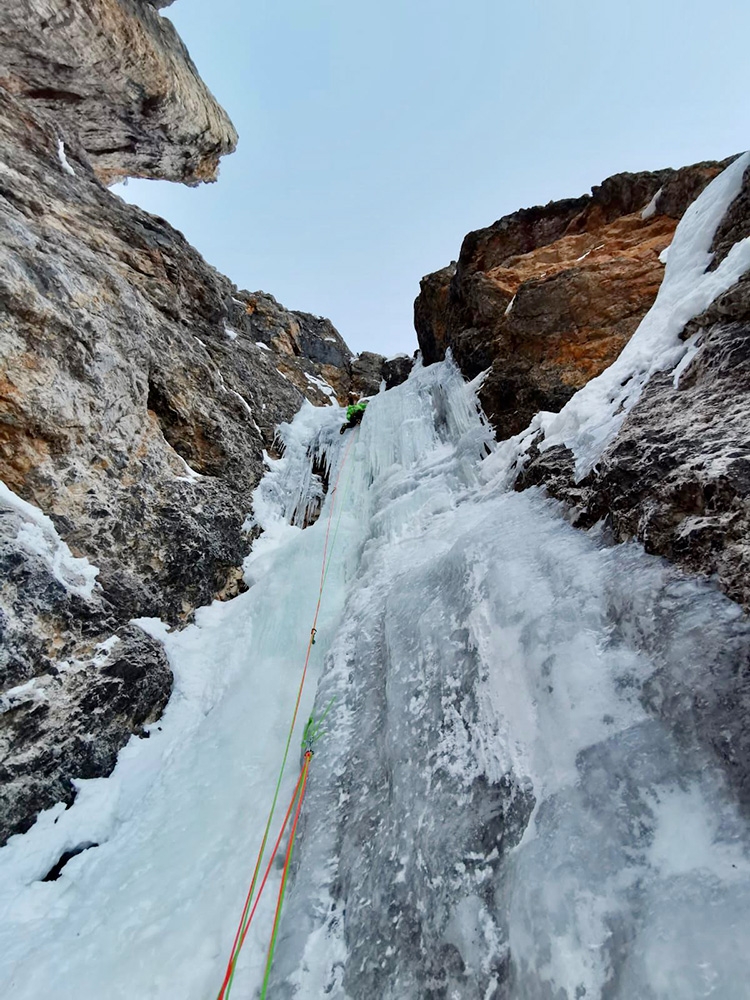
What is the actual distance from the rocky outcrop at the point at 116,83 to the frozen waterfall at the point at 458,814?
1246 centimetres

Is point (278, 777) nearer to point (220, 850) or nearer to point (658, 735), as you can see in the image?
point (220, 850)

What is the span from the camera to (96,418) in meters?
5.37

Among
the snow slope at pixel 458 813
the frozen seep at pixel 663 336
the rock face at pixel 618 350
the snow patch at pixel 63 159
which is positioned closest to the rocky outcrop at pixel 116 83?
the snow patch at pixel 63 159

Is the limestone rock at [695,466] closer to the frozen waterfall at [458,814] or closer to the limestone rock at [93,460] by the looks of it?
the frozen waterfall at [458,814]

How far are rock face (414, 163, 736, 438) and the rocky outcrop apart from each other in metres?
9.50

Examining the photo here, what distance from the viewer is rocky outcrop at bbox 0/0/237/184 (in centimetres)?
1025

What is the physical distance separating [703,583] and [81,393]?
20.0 feet

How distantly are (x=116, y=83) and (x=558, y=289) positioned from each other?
12.8 metres

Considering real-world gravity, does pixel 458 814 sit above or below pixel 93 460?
below

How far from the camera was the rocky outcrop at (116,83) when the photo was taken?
33.6 ft

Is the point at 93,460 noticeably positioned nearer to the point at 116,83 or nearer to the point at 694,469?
the point at 694,469

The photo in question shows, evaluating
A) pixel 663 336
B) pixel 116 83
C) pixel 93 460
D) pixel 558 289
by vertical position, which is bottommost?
pixel 663 336

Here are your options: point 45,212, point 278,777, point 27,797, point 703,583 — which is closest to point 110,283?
point 45,212

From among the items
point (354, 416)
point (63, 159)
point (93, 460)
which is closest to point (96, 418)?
point (93, 460)
